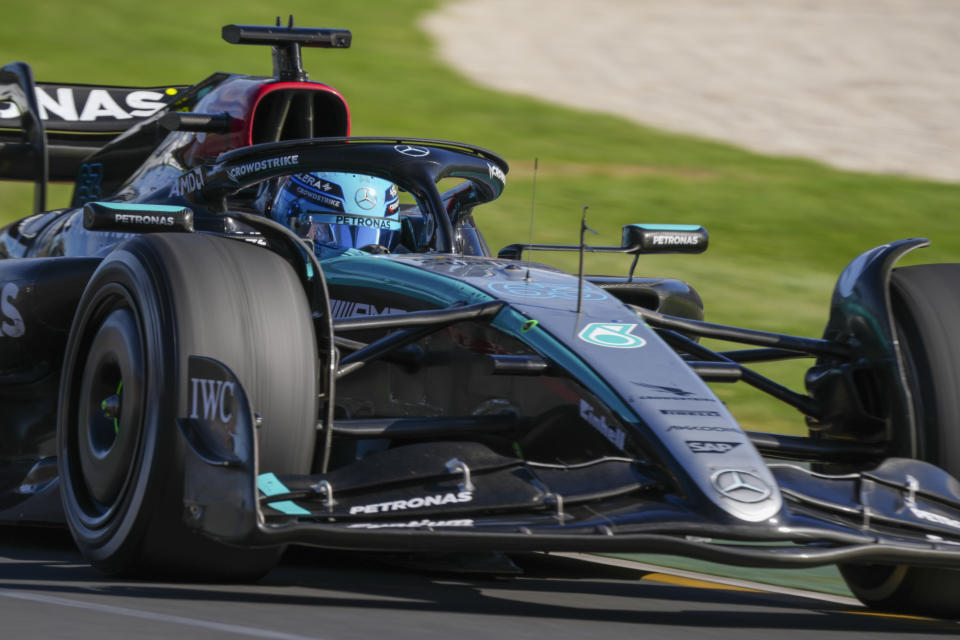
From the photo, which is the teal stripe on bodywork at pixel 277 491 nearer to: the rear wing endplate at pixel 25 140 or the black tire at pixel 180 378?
the black tire at pixel 180 378

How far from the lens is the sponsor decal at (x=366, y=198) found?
5.82m

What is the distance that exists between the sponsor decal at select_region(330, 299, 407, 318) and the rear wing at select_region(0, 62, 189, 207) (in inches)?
114

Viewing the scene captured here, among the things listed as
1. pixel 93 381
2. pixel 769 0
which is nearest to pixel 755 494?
pixel 93 381

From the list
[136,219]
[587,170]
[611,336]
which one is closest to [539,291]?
[611,336]

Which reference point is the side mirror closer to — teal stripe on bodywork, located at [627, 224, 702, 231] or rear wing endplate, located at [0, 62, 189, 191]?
teal stripe on bodywork, located at [627, 224, 702, 231]

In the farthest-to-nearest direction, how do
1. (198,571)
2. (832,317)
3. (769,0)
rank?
(769,0) < (832,317) < (198,571)

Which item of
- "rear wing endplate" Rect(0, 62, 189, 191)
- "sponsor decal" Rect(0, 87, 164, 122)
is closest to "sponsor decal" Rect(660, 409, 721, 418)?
"rear wing endplate" Rect(0, 62, 189, 191)

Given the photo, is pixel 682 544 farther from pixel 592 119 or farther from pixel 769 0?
pixel 769 0

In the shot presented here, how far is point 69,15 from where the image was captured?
2477cm

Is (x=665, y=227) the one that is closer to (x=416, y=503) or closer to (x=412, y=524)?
(x=416, y=503)

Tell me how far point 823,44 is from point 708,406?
24.2 meters

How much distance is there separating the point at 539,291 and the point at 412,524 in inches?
48.2

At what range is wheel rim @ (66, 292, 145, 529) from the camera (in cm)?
427

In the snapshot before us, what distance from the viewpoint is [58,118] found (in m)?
8.24
